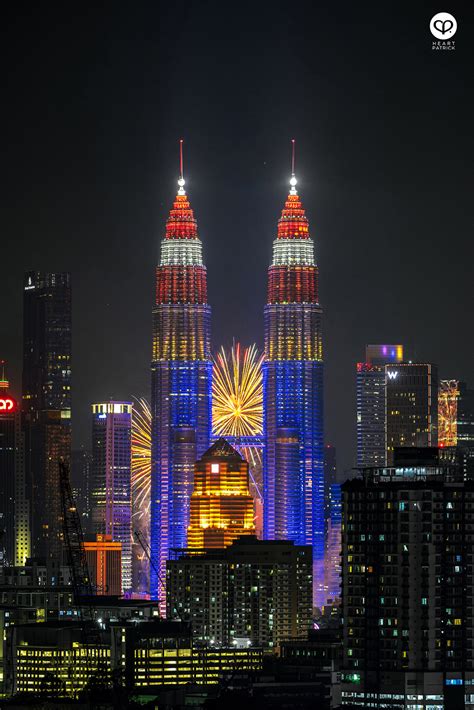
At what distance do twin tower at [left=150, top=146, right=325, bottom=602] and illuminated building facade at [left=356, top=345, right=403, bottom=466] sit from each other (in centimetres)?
301

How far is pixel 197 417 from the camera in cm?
18950

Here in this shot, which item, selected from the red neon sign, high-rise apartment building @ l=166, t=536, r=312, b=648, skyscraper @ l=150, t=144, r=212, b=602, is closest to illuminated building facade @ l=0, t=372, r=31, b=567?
the red neon sign

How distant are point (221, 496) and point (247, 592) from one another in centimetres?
3420

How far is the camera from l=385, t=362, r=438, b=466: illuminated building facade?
7362 inches

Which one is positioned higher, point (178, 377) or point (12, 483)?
point (178, 377)

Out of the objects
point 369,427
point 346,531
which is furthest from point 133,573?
point 346,531

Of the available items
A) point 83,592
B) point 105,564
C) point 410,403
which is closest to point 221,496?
point 105,564

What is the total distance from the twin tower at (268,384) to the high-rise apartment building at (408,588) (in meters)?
79.8

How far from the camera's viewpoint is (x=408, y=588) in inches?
4119

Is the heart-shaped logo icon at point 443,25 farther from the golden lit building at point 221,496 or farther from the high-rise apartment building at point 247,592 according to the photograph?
the golden lit building at point 221,496

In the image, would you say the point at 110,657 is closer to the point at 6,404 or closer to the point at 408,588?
the point at 408,588

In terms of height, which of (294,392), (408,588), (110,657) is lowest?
(110,657)

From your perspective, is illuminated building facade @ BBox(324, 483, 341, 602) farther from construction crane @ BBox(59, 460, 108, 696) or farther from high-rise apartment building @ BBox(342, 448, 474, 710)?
high-rise apartment building @ BBox(342, 448, 474, 710)

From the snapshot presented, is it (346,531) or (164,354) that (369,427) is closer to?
(164,354)
